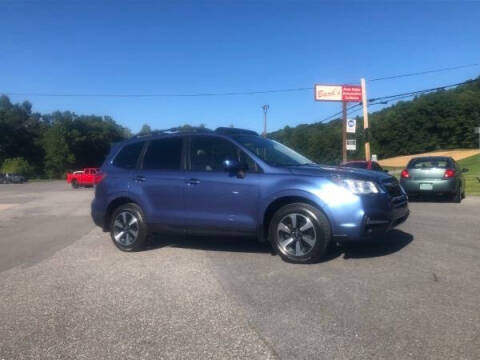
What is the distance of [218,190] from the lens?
5773 millimetres

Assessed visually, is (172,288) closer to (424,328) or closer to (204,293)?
(204,293)

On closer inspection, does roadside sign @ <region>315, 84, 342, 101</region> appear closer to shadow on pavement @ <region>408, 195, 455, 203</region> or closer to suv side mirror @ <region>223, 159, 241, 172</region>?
shadow on pavement @ <region>408, 195, 455, 203</region>

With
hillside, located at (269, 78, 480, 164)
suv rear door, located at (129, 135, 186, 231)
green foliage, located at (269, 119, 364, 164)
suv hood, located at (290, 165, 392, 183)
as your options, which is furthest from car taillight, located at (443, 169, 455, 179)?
green foliage, located at (269, 119, 364, 164)

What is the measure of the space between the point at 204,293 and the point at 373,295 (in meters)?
1.70

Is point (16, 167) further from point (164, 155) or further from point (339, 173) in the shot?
point (339, 173)

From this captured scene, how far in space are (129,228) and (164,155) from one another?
1278 millimetres

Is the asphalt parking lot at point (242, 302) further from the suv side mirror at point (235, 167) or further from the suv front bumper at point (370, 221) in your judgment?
the suv side mirror at point (235, 167)

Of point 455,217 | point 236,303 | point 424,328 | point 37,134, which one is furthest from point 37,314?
point 37,134

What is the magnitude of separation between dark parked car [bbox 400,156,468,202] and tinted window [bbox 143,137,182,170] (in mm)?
8588

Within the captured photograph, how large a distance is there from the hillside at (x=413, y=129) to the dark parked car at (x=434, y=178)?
72626 mm

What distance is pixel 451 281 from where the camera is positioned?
4.49 meters

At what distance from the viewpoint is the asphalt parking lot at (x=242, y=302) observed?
10.2 feet

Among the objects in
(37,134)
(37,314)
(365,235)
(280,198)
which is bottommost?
(37,314)

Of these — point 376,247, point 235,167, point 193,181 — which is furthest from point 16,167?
point 376,247
